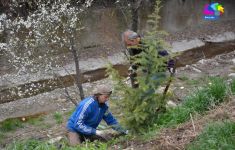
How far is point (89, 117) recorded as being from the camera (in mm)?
6969

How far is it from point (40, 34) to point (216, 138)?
8963 millimetres

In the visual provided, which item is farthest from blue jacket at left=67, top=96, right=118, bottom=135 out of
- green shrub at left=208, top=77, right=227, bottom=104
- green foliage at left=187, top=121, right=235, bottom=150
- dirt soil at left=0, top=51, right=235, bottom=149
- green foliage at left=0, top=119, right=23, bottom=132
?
green foliage at left=0, top=119, right=23, bottom=132

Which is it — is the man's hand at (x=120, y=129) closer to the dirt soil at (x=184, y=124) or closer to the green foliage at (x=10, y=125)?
the dirt soil at (x=184, y=124)

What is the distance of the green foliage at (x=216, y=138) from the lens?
4.47 meters

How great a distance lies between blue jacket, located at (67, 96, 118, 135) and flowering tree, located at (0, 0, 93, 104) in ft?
15.4

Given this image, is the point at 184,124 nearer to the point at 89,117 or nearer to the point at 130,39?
the point at 130,39

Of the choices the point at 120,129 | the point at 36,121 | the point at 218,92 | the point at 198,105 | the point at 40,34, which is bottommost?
the point at 36,121

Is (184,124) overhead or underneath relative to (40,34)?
underneath

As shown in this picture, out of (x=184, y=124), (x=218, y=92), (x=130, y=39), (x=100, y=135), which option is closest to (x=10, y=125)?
(x=100, y=135)

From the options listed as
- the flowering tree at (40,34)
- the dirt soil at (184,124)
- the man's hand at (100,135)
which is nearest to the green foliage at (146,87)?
the dirt soil at (184,124)

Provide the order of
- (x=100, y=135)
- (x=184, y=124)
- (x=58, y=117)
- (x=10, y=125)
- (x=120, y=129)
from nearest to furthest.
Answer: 1. (x=184, y=124)
2. (x=120, y=129)
3. (x=100, y=135)
4. (x=10, y=125)
5. (x=58, y=117)

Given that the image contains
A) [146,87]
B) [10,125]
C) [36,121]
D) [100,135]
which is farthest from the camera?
[36,121]

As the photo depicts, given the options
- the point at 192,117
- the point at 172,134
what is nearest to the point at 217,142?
the point at 172,134

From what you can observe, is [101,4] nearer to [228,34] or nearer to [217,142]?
[228,34]
